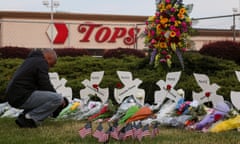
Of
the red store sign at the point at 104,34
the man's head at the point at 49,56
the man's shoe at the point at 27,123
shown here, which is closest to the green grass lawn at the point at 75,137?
the man's shoe at the point at 27,123

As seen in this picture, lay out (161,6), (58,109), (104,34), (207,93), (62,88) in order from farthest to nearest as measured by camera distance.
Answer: (104,34) → (161,6) → (62,88) → (58,109) → (207,93)

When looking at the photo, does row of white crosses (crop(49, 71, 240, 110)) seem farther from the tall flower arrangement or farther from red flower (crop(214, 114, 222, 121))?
the tall flower arrangement

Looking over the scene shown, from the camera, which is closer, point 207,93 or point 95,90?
point 207,93

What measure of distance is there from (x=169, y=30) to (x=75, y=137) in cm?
398

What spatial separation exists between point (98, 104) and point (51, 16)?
71.0 ft

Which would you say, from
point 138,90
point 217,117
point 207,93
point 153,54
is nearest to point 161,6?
point 153,54

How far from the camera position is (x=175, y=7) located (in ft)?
28.4

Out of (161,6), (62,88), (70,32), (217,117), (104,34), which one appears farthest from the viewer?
(104,34)

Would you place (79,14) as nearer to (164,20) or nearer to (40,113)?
(164,20)

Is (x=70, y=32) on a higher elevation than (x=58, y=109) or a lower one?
lower

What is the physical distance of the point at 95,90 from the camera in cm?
777

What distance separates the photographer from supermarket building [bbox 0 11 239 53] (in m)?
20.8

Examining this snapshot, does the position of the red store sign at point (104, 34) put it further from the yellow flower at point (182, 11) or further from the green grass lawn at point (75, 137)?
the green grass lawn at point (75, 137)

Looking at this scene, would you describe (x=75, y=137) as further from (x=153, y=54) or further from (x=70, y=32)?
(x=70, y=32)
